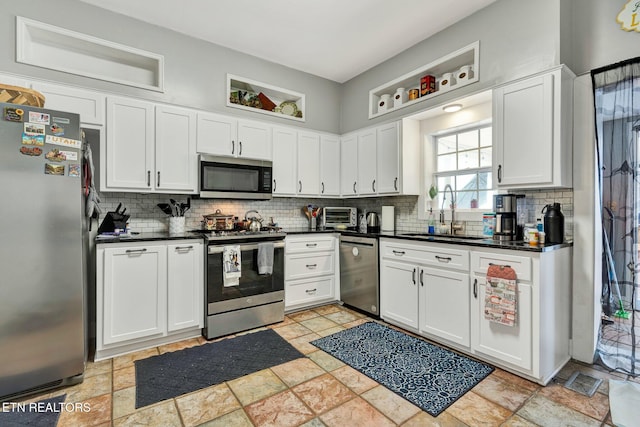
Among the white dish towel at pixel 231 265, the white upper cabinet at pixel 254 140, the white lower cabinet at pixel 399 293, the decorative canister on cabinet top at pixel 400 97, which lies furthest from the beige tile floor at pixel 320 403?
the decorative canister on cabinet top at pixel 400 97

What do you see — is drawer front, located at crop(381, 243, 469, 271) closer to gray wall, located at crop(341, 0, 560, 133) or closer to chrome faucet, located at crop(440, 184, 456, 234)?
chrome faucet, located at crop(440, 184, 456, 234)

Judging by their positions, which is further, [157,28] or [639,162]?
[157,28]

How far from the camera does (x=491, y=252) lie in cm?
239

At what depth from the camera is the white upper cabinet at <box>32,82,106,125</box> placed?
264 centimetres

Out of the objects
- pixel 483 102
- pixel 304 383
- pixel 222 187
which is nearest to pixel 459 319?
pixel 304 383

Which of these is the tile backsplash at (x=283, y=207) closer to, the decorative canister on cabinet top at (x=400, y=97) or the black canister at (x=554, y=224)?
the black canister at (x=554, y=224)

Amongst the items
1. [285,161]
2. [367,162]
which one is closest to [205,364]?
[285,161]

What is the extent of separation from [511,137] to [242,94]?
2.99m

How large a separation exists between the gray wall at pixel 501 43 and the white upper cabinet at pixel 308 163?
3.81ft

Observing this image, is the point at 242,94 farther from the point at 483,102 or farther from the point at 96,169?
the point at 483,102

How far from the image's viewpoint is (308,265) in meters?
3.75

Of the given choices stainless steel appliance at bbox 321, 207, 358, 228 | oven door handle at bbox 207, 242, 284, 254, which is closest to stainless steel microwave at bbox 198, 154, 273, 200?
oven door handle at bbox 207, 242, 284, 254

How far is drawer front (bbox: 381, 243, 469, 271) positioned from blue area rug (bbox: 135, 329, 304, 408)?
52.9 inches

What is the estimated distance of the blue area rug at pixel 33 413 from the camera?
69.8 inches
